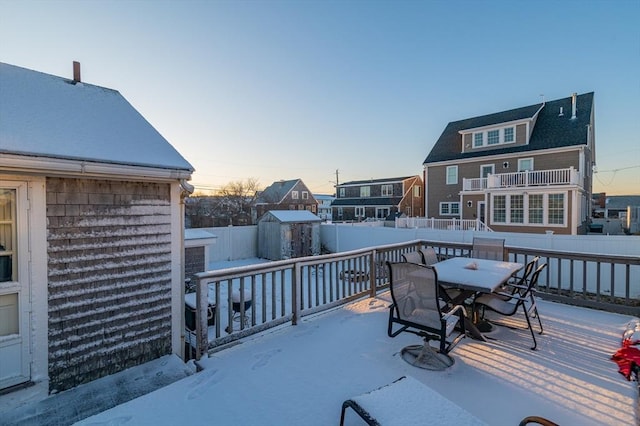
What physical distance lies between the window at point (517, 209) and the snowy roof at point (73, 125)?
16513 mm

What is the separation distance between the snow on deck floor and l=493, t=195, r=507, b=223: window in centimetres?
1336

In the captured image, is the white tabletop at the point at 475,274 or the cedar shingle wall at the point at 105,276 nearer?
the cedar shingle wall at the point at 105,276

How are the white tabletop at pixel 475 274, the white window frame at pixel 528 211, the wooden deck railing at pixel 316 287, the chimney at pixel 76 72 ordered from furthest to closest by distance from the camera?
the white window frame at pixel 528 211 < the chimney at pixel 76 72 < the white tabletop at pixel 475 274 < the wooden deck railing at pixel 316 287

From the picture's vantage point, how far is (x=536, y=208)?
1484 cm

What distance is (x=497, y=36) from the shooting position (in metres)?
8.38

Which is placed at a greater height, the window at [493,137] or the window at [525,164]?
the window at [493,137]

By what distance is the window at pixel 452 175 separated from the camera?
62.1ft

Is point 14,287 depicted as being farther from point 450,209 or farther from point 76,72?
point 450,209

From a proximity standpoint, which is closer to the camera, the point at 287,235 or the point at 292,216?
the point at 287,235

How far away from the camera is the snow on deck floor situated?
220 cm

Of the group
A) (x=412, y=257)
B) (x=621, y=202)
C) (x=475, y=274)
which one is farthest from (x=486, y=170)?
(x=621, y=202)

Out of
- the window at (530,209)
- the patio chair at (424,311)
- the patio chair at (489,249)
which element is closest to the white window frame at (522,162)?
the window at (530,209)

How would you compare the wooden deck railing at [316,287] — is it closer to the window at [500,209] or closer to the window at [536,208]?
the window at [536,208]

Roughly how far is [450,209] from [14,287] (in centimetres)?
2003
